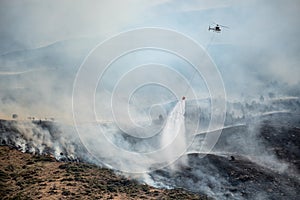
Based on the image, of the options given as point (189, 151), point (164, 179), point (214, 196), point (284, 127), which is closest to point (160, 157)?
point (189, 151)

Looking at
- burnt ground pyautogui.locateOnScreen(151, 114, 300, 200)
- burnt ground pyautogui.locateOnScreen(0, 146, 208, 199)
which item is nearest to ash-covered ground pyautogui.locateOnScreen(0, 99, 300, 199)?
burnt ground pyautogui.locateOnScreen(151, 114, 300, 200)

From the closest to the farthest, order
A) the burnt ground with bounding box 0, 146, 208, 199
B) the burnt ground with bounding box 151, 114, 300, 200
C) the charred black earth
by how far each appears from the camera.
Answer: the burnt ground with bounding box 0, 146, 208, 199
the burnt ground with bounding box 151, 114, 300, 200
the charred black earth

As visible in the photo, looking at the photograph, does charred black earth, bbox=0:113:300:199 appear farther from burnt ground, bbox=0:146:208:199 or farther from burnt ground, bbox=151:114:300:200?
burnt ground, bbox=0:146:208:199

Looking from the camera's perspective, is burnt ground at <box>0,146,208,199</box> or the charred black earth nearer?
burnt ground at <box>0,146,208,199</box>

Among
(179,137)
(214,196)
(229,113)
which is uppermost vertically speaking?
(229,113)

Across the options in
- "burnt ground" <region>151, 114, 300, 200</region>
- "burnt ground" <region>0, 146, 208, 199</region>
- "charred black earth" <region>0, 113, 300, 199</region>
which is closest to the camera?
"burnt ground" <region>0, 146, 208, 199</region>

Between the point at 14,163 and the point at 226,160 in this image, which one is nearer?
the point at 14,163

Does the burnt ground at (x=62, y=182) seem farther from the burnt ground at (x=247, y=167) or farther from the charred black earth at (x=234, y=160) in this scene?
the burnt ground at (x=247, y=167)

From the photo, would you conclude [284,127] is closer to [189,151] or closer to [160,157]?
[189,151]

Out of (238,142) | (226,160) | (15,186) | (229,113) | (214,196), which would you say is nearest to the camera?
(15,186)
